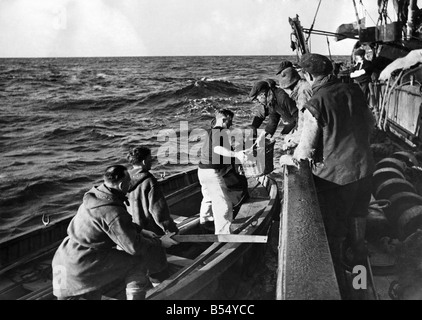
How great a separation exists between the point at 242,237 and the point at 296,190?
1.60 metres

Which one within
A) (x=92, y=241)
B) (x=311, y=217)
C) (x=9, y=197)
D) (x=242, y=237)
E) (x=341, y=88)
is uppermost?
(x=341, y=88)

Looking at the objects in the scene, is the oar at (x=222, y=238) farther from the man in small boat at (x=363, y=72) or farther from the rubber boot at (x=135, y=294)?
the man in small boat at (x=363, y=72)

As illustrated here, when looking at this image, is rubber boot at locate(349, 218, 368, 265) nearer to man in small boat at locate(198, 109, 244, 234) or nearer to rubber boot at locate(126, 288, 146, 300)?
man in small boat at locate(198, 109, 244, 234)

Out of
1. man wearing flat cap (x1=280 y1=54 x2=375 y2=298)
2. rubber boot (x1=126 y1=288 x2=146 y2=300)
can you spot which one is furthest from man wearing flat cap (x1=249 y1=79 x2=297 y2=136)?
rubber boot (x1=126 y1=288 x2=146 y2=300)

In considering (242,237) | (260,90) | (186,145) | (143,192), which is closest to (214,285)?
(242,237)

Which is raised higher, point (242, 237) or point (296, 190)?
point (296, 190)

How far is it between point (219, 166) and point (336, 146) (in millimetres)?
2118

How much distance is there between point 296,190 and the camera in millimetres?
3658

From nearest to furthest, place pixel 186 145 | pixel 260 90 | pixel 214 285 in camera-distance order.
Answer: pixel 214 285, pixel 260 90, pixel 186 145

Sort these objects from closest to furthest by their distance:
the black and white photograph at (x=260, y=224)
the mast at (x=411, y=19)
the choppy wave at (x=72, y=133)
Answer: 1. the black and white photograph at (x=260, y=224)
2. the choppy wave at (x=72, y=133)
3. the mast at (x=411, y=19)

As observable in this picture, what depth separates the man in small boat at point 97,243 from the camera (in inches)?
148

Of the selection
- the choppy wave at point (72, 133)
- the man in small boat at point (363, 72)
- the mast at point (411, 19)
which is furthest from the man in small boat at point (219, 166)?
the mast at point (411, 19)

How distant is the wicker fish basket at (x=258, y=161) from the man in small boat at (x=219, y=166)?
1.49ft

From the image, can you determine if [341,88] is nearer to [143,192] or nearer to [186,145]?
[143,192]
